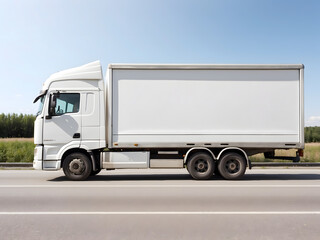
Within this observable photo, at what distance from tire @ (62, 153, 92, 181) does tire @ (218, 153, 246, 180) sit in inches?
160

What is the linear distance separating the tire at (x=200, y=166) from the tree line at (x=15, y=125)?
283ft

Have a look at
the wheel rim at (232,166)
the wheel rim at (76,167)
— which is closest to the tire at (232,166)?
the wheel rim at (232,166)

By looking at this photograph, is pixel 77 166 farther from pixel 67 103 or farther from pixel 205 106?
pixel 205 106

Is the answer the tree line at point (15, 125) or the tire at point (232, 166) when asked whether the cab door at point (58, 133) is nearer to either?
the tire at point (232, 166)

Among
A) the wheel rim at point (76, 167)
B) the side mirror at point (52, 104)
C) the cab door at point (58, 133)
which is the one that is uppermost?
the side mirror at point (52, 104)

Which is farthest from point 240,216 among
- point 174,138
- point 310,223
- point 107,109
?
point 107,109

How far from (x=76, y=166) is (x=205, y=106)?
4340 mm

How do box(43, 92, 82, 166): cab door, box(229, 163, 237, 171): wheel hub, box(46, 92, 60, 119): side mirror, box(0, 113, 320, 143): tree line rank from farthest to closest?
box(0, 113, 320, 143): tree line → box(229, 163, 237, 171): wheel hub → box(43, 92, 82, 166): cab door → box(46, 92, 60, 119): side mirror

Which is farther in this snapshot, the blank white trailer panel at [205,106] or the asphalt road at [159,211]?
the blank white trailer panel at [205,106]

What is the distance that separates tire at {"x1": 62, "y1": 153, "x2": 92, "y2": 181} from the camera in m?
9.09

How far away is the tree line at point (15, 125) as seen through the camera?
8696cm

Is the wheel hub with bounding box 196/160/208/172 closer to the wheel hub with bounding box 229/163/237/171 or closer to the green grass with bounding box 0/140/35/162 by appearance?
the wheel hub with bounding box 229/163/237/171

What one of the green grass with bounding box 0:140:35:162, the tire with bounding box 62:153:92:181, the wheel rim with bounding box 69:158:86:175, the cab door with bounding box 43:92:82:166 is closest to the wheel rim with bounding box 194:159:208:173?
the tire with bounding box 62:153:92:181

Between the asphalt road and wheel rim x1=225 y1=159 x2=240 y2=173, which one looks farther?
wheel rim x1=225 y1=159 x2=240 y2=173
